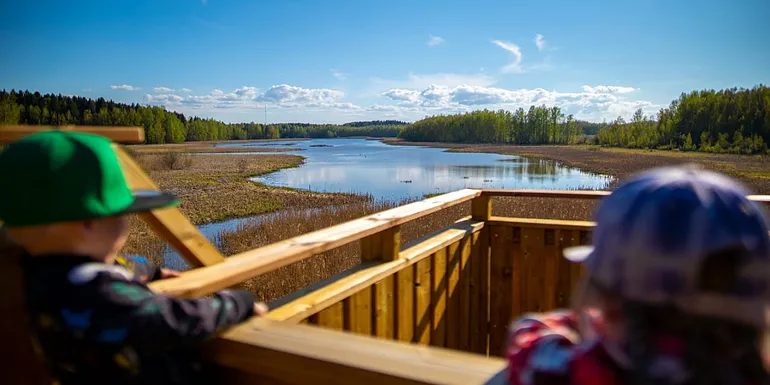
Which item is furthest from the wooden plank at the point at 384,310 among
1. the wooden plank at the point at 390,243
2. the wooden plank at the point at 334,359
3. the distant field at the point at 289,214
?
the distant field at the point at 289,214

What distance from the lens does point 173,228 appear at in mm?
1632

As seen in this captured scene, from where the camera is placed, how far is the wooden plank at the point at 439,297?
140 inches

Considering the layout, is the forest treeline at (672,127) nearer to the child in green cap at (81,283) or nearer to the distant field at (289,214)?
the distant field at (289,214)

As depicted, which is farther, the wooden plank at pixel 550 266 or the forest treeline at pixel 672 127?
the forest treeline at pixel 672 127

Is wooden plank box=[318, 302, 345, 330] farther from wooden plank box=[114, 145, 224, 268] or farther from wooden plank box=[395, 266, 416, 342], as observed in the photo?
wooden plank box=[114, 145, 224, 268]

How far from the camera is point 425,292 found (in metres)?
3.47

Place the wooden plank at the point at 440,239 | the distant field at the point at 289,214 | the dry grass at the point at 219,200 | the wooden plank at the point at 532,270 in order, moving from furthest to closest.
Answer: the dry grass at the point at 219,200, the distant field at the point at 289,214, the wooden plank at the point at 532,270, the wooden plank at the point at 440,239

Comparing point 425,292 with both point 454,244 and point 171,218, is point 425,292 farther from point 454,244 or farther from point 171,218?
point 171,218

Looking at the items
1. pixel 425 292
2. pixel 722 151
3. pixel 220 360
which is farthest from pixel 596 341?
pixel 722 151

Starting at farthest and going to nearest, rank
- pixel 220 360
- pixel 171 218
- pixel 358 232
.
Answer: pixel 358 232, pixel 171 218, pixel 220 360

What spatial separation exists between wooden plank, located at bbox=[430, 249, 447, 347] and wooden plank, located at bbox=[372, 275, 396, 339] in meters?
0.57

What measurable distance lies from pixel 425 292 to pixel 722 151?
64622 millimetres

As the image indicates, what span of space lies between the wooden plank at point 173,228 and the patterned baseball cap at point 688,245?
125 cm

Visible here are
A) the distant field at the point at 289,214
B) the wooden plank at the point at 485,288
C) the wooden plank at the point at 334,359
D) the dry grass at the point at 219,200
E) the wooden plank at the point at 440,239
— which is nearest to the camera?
the wooden plank at the point at 334,359
